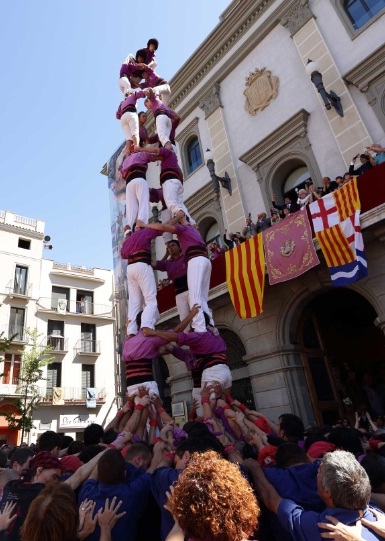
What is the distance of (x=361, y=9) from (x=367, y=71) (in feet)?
7.26

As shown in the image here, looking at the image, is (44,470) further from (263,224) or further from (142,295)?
(263,224)

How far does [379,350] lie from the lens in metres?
11.9

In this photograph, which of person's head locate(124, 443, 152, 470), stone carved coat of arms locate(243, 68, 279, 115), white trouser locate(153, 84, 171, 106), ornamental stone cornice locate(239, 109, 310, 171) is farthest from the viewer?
stone carved coat of arms locate(243, 68, 279, 115)

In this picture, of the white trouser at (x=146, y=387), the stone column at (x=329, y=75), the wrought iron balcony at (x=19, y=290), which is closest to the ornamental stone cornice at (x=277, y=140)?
the stone column at (x=329, y=75)

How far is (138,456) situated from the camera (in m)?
3.14

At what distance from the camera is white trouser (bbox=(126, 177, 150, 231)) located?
5.91 meters

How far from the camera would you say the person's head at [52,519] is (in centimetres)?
180

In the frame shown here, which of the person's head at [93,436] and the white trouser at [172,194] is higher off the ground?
the white trouser at [172,194]

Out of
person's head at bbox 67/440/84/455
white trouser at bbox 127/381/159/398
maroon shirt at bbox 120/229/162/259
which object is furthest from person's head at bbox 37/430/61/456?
maroon shirt at bbox 120/229/162/259

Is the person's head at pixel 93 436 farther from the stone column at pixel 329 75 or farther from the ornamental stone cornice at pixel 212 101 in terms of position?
the ornamental stone cornice at pixel 212 101

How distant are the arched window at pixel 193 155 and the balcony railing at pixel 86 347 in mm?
16441

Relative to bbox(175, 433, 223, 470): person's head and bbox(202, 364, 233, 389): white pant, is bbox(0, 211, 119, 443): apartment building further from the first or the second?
bbox(175, 433, 223, 470): person's head

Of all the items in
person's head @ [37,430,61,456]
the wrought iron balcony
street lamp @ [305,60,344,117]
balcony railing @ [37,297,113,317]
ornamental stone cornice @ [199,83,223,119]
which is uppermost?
ornamental stone cornice @ [199,83,223,119]

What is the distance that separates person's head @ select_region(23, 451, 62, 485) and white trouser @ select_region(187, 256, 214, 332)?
2.46m
